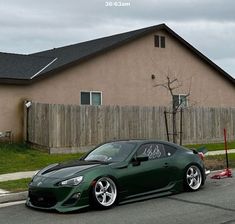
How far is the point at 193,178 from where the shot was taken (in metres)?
10.9

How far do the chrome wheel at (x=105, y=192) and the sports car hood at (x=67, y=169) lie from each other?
40cm

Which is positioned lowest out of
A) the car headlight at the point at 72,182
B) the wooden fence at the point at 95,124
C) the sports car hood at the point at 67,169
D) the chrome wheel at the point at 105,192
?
the chrome wheel at the point at 105,192

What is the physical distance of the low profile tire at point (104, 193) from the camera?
9.02 metres

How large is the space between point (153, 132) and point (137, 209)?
526 inches

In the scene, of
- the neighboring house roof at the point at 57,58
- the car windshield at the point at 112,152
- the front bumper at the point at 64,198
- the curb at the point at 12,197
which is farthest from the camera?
the neighboring house roof at the point at 57,58

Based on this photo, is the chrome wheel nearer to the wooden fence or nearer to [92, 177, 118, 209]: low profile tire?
[92, 177, 118, 209]: low profile tire

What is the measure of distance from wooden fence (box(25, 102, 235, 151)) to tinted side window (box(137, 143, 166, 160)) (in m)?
8.91

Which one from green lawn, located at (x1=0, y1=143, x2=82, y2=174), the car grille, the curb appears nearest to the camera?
the car grille

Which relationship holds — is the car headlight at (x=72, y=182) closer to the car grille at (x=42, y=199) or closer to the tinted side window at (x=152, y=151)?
the car grille at (x=42, y=199)

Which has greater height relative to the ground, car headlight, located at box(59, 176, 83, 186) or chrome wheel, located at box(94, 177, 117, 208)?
car headlight, located at box(59, 176, 83, 186)

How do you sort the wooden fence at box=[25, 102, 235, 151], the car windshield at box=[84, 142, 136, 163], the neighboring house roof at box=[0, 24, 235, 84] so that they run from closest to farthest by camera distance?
1. the car windshield at box=[84, 142, 136, 163]
2. the wooden fence at box=[25, 102, 235, 151]
3. the neighboring house roof at box=[0, 24, 235, 84]

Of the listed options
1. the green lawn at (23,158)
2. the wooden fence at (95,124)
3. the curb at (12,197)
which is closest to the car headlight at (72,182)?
the curb at (12,197)

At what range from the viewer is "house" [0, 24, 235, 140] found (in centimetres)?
2052

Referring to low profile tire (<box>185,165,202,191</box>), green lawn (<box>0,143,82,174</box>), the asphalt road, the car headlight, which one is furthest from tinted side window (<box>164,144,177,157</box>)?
green lawn (<box>0,143,82,174</box>)
